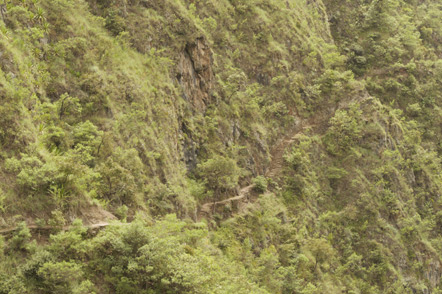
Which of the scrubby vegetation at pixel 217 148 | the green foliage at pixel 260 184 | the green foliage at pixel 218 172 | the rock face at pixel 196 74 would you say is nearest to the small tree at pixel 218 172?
the green foliage at pixel 218 172

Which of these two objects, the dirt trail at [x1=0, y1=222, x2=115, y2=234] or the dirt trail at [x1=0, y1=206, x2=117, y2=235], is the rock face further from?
the dirt trail at [x1=0, y1=222, x2=115, y2=234]

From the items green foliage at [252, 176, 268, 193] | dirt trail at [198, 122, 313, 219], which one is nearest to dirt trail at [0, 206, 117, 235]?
dirt trail at [198, 122, 313, 219]

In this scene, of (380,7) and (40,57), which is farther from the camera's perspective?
(380,7)

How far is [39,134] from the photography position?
13.2 meters

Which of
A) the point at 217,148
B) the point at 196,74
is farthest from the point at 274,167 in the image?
the point at 196,74

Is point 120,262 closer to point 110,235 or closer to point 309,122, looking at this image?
point 110,235

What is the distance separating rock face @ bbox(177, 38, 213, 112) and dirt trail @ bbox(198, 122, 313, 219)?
546 cm

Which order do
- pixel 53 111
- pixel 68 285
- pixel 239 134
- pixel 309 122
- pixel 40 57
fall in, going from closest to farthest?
pixel 68 285
pixel 53 111
pixel 40 57
pixel 239 134
pixel 309 122

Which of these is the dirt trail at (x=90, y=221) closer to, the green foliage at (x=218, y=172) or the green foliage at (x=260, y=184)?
the green foliage at (x=218, y=172)

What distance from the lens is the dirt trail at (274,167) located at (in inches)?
865

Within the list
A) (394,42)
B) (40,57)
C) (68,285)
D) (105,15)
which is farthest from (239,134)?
(394,42)

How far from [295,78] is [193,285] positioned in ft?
80.3

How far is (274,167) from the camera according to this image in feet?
92.4

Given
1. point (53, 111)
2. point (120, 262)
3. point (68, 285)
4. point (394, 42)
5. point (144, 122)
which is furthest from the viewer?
point (394, 42)
